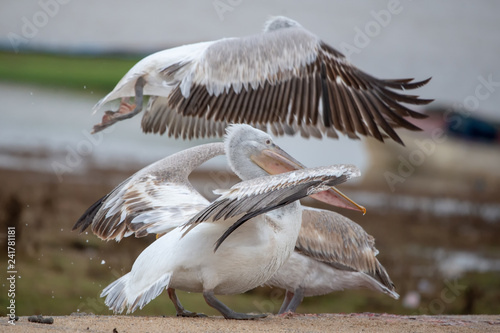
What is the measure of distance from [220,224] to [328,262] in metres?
1.47

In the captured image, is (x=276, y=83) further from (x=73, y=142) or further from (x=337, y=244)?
(x=73, y=142)

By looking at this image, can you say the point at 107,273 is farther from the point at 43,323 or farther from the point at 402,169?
the point at 402,169

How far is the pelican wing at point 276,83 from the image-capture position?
470 cm

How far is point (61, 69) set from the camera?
11984mm

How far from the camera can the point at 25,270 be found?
22.5ft

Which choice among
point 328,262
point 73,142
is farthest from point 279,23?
point 73,142

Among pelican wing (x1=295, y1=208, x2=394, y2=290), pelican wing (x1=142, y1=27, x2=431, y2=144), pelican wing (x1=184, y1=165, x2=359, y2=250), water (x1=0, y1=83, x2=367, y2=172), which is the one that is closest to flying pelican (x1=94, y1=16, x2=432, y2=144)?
pelican wing (x1=142, y1=27, x2=431, y2=144)

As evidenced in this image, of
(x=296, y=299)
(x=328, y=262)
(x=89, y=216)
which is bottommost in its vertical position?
(x=296, y=299)

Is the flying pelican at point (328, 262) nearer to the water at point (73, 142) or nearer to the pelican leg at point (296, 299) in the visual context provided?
the pelican leg at point (296, 299)

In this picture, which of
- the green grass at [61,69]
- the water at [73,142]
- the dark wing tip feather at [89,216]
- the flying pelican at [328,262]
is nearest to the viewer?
the dark wing tip feather at [89,216]

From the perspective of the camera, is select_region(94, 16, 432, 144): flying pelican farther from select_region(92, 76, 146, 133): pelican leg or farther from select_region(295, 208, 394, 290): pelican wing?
select_region(295, 208, 394, 290): pelican wing

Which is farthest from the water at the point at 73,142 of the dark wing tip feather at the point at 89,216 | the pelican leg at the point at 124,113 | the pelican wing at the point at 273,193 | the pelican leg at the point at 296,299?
the pelican wing at the point at 273,193

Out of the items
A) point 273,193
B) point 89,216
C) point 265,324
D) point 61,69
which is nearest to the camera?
point 273,193

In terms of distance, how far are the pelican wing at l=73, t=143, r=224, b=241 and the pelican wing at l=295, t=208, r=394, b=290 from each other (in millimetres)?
866
